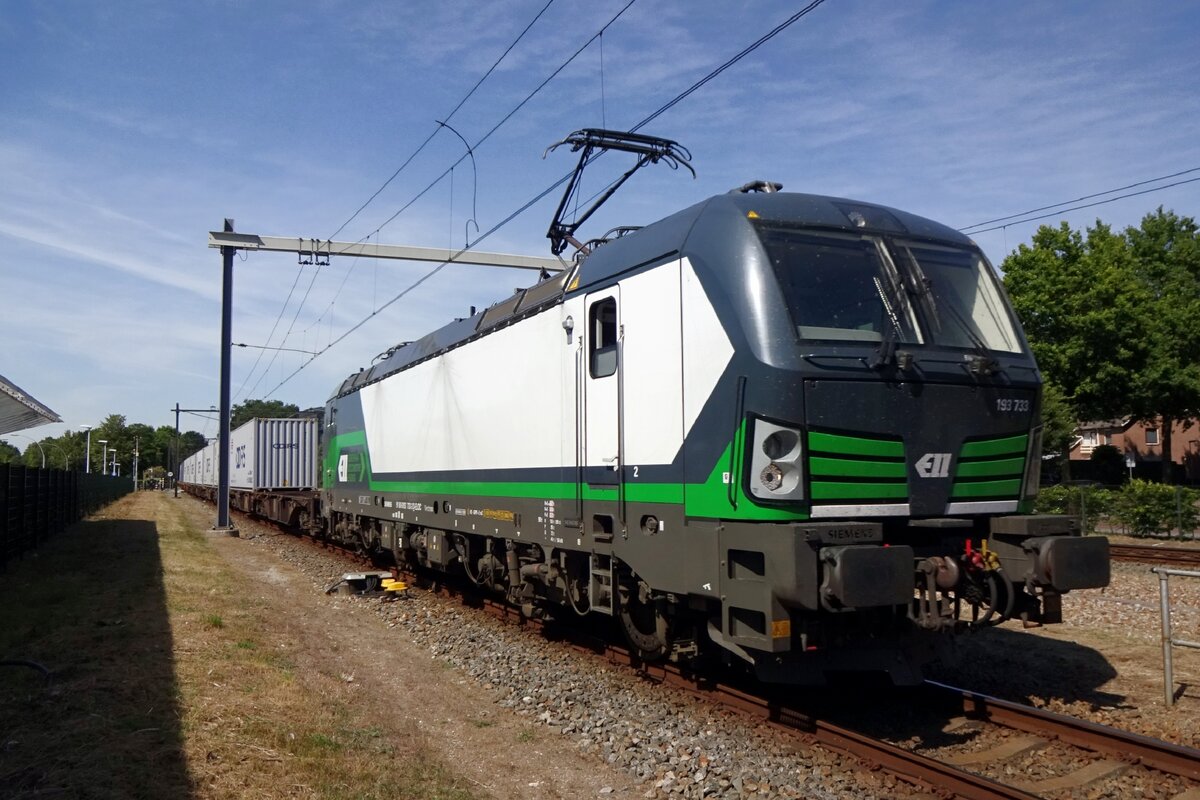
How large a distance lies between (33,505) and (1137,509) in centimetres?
2517

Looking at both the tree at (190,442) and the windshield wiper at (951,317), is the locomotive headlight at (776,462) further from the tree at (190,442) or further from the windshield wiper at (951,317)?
the tree at (190,442)

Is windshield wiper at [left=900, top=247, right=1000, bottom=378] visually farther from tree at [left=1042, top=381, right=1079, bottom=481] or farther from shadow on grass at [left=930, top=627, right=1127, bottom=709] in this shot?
tree at [left=1042, top=381, right=1079, bottom=481]

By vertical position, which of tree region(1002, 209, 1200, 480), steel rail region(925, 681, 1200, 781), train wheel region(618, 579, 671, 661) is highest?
tree region(1002, 209, 1200, 480)

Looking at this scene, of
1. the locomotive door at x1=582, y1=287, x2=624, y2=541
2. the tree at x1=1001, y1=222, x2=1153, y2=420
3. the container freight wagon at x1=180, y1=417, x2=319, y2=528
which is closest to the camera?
the locomotive door at x1=582, y1=287, x2=624, y2=541

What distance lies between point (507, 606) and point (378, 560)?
6.86m

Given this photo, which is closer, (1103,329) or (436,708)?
(436,708)

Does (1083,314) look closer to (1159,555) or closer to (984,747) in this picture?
(1159,555)

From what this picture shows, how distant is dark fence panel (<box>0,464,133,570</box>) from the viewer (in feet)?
51.1

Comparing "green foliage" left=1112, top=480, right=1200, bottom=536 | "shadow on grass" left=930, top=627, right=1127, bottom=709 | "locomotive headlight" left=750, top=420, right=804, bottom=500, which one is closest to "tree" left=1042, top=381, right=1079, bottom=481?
"green foliage" left=1112, top=480, right=1200, bottom=536

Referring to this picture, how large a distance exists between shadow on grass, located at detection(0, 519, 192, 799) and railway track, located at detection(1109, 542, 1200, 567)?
49.9 feet

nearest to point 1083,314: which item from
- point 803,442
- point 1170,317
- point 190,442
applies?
point 1170,317

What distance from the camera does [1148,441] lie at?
2079 inches

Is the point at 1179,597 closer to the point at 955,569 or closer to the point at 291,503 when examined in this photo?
the point at 955,569

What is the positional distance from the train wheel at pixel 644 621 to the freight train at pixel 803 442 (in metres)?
0.02
